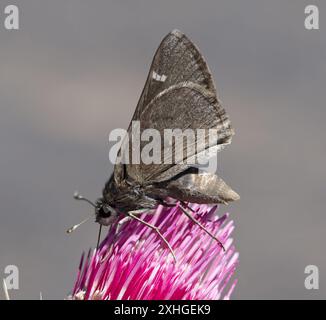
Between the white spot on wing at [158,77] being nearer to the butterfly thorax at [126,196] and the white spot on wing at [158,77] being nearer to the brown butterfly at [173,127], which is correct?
the brown butterfly at [173,127]

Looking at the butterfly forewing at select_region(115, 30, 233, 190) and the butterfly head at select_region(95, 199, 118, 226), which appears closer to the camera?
the butterfly forewing at select_region(115, 30, 233, 190)

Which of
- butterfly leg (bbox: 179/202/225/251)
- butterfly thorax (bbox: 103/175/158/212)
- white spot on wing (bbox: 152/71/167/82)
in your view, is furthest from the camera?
butterfly leg (bbox: 179/202/225/251)

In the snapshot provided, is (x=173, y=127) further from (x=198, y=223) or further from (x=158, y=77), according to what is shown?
(x=198, y=223)

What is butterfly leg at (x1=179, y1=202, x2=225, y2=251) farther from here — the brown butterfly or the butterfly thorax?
the butterfly thorax

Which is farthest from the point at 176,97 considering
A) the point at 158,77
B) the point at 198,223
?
the point at 198,223

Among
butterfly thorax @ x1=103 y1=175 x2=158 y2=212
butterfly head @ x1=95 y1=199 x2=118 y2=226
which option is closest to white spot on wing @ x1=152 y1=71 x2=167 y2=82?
butterfly thorax @ x1=103 y1=175 x2=158 y2=212

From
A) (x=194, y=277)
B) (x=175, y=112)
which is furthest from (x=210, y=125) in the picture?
(x=194, y=277)

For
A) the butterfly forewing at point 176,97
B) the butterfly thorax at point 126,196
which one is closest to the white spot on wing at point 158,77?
the butterfly forewing at point 176,97
